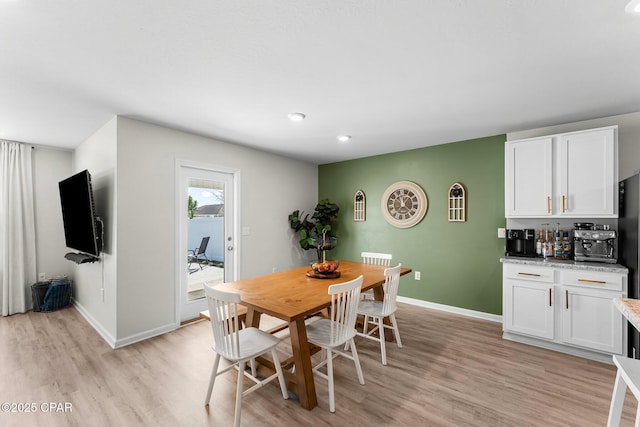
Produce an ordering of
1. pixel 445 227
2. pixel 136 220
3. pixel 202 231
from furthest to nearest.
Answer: pixel 445 227
pixel 202 231
pixel 136 220

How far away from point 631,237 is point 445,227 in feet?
6.06

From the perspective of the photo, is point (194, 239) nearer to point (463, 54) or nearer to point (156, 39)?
point (156, 39)

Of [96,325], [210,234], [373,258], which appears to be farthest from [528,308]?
[96,325]

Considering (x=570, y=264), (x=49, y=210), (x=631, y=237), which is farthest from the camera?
(x=49, y=210)

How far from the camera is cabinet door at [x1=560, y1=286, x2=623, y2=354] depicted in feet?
8.25

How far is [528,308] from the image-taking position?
2.95 m

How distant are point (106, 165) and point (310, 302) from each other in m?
2.92

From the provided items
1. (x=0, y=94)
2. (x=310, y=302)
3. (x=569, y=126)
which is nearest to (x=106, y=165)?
(x=0, y=94)

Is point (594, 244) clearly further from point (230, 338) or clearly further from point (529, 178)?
point (230, 338)

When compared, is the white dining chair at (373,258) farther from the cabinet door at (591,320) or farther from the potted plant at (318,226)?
the cabinet door at (591,320)

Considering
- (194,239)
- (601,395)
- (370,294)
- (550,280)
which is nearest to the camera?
(601,395)

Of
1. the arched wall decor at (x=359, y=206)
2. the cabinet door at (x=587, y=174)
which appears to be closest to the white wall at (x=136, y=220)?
the arched wall decor at (x=359, y=206)

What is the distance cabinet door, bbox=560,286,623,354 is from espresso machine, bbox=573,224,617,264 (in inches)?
15.2

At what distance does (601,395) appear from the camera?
2.11 m
